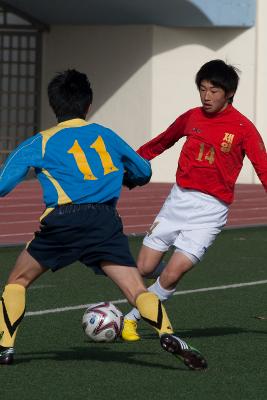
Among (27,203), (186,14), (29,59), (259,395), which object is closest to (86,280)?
(259,395)

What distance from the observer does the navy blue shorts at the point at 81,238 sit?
23.4ft

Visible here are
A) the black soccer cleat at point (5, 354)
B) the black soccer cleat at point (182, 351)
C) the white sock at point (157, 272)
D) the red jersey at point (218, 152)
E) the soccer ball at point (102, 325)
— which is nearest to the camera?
the black soccer cleat at point (182, 351)

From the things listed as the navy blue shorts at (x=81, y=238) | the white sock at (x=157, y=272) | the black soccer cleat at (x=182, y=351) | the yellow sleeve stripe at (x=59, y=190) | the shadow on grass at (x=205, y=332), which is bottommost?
the shadow on grass at (x=205, y=332)

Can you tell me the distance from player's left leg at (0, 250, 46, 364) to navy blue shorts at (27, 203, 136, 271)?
0.06 m

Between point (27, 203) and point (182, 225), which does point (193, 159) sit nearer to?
point (182, 225)

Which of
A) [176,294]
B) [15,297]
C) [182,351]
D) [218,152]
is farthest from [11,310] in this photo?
[176,294]

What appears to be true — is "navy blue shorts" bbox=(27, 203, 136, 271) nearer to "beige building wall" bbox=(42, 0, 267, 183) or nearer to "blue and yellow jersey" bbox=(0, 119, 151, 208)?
"blue and yellow jersey" bbox=(0, 119, 151, 208)

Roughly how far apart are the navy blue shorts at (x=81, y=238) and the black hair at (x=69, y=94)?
0.53 meters

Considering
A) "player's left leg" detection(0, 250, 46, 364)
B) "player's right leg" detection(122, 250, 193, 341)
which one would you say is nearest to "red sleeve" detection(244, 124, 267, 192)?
"player's right leg" detection(122, 250, 193, 341)

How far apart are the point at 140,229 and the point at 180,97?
10.4m

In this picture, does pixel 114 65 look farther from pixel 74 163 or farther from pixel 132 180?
pixel 74 163

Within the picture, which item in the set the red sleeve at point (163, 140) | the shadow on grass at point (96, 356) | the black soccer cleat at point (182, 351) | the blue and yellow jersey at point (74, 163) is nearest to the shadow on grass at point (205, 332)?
the shadow on grass at point (96, 356)

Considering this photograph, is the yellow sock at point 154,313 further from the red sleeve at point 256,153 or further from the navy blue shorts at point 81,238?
the red sleeve at point 256,153

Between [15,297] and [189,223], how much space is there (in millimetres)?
1591
